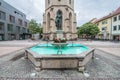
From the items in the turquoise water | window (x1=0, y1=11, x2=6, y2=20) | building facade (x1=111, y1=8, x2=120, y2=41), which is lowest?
the turquoise water

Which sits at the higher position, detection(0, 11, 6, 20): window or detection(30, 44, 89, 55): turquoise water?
detection(0, 11, 6, 20): window

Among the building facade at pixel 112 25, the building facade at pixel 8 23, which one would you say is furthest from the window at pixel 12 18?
the building facade at pixel 112 25

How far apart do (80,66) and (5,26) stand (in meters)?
43.0

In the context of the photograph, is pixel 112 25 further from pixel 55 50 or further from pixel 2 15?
pixel 2 15

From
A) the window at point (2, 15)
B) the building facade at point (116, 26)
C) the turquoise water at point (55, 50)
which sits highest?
the window at point (2, 15)

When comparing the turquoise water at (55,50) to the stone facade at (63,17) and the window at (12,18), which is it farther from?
the window at (12,18)

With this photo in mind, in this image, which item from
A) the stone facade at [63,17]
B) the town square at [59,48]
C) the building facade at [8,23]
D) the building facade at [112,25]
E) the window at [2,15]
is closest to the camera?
the town square at [59,48]

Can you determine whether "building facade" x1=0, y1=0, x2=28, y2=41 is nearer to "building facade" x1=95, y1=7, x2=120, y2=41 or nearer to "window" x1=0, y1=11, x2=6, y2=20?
"window" x1=0, y1=11, x2=6, y2=20

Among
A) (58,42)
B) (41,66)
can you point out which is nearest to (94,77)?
(41,66)

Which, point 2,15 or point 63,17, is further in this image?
point 2,15

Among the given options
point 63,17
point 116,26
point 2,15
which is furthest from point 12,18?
point 116,26

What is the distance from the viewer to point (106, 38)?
45.4 m

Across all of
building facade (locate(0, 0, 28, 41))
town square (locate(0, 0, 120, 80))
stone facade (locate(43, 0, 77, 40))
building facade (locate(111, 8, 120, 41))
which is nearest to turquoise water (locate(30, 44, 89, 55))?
town square (locate(0, 0, 120, 80))

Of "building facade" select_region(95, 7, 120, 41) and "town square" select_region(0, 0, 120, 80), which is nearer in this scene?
"town square" select_region(0, 0, 120, 80)
